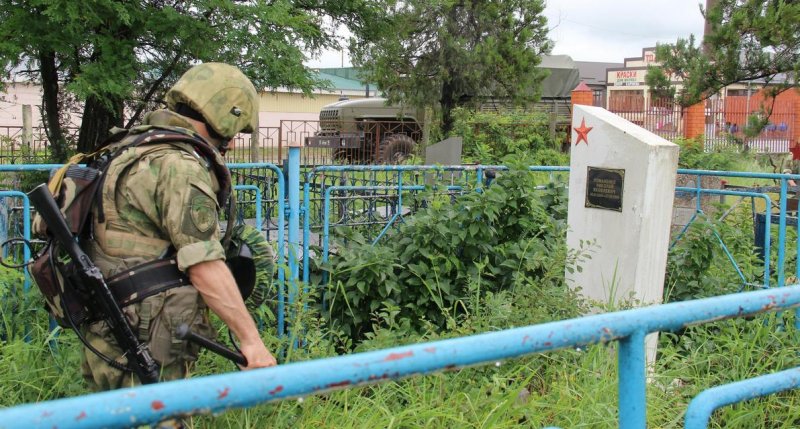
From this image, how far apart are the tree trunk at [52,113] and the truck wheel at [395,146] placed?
734 centimetres

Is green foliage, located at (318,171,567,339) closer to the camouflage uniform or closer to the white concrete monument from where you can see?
the white concrete monument

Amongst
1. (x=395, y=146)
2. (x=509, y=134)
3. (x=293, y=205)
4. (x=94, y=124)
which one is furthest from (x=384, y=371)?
(x=395, y=146)

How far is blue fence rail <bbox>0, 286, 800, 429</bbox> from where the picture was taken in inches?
37.3

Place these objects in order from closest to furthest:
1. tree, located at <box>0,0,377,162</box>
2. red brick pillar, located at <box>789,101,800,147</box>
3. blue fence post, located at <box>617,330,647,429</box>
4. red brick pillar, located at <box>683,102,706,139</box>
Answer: blue fence post, located at <box>617,330,647,429</box>
tree, located at <box>0,0,377,162</box>
red brick pillar, located at <box>683,102,706,139</box>
red brick pillar, located at <box>789,101,800,147</box>

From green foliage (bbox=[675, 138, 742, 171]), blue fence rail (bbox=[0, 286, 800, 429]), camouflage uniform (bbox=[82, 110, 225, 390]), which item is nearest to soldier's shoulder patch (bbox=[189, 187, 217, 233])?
camouflage uniform (bbox=[82, 110, 225, 390])

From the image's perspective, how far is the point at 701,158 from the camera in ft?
42.8

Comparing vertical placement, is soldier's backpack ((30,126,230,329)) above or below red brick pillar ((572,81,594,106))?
below

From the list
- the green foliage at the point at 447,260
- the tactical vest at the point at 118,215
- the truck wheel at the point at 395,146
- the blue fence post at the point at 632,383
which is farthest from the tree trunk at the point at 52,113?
the blue fence post at the point at 632,383

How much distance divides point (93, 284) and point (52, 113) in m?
8.40

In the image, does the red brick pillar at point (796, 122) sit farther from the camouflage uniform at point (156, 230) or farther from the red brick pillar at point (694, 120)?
the camouflage uniform at point (156, 230)

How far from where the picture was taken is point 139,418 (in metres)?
0.97

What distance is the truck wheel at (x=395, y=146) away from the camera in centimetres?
1592

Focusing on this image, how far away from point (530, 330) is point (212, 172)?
4.61 feet

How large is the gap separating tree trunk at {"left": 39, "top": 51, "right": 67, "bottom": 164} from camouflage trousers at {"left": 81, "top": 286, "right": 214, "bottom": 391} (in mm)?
7546
